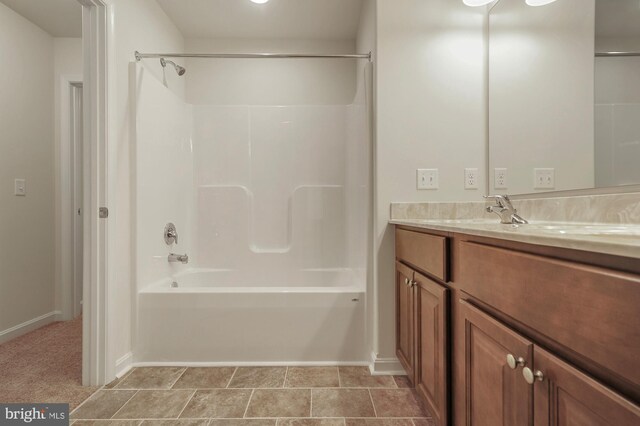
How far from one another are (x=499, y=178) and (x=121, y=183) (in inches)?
81.5

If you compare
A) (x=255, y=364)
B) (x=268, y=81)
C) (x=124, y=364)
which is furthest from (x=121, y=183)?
(x=268, y=81)

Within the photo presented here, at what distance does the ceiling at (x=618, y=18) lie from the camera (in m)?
1.00

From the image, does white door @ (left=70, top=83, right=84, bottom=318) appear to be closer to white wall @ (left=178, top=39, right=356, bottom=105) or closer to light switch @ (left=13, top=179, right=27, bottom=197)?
light switch @ (left=13, top=179, right=27, bottom=197)

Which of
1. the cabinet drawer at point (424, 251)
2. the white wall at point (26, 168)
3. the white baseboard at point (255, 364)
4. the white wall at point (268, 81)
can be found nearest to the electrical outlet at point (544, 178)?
the cabinet drawer at point (424, 251)

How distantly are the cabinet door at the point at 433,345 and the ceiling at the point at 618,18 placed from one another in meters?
1.05

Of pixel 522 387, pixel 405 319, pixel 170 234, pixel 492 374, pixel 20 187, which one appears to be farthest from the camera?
pixel 20 187

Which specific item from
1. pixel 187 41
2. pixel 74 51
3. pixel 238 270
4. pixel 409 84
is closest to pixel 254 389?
pixel 238 270

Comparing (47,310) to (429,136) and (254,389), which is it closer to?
(254,389)

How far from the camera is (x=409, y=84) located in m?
1.73

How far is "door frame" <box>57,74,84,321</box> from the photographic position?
2.63 meters

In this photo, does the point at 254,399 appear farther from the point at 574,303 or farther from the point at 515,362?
the point at 574,303

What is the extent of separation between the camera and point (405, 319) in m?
1.51

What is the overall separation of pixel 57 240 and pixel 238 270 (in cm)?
156

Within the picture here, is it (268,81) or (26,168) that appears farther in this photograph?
(268,81)
